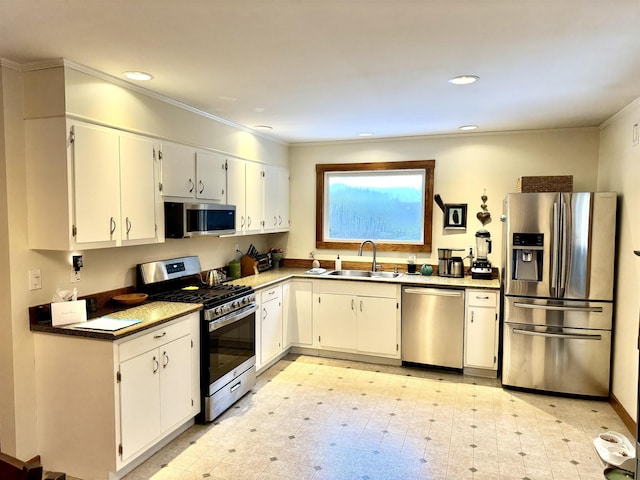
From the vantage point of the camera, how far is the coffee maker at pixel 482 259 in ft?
14.8

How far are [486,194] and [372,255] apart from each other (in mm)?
1476

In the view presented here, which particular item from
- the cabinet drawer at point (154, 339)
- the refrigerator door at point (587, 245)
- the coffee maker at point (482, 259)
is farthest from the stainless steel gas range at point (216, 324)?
the refrigerator door at point (587, 245)

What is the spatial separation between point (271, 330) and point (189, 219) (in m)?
1.57

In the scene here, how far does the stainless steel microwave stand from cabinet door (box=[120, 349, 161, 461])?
99cm

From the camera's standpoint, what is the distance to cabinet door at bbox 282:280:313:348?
4.86 m

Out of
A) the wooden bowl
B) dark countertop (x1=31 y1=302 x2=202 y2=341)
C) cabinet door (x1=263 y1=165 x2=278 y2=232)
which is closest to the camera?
dark countertop (x1=31 y1=302 x2=202 y2=341)

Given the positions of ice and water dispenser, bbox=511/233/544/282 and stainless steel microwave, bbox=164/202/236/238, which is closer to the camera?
stainless steel microwave, bbox=164/202/236/238

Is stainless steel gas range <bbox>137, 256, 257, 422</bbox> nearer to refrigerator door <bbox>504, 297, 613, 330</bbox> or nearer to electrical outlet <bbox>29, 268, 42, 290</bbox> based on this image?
electrical outlet <bbox>29, 268, 42, 290</bbox>

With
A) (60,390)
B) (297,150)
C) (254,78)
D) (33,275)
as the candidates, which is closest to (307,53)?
(254,78)

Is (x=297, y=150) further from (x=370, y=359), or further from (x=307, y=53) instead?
(x=307, y=53)

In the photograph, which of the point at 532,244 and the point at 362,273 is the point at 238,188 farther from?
the point at 532,244

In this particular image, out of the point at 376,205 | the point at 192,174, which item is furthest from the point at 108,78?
the point at 376,205

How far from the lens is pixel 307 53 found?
243 centimetres

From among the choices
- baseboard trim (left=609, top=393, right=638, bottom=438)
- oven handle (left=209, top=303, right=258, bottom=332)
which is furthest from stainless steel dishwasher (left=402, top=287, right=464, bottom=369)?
oven handle (left=209, top=303, right=258, bottom=332)
